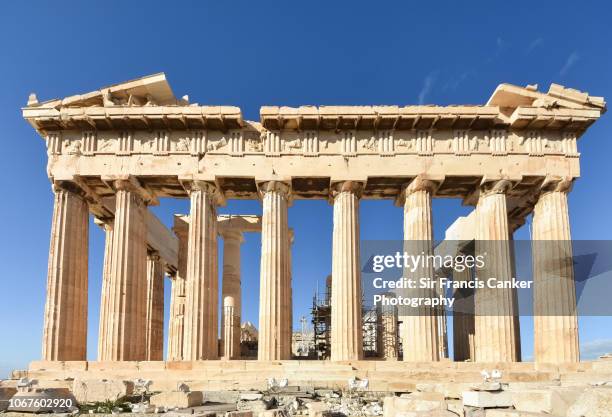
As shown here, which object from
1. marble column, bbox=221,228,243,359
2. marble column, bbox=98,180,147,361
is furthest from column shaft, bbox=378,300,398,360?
marble column, bbox=98,180,147,361

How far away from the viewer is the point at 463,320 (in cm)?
2973

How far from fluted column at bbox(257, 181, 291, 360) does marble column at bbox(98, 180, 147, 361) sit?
465 cm

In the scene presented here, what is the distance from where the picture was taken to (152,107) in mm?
24141

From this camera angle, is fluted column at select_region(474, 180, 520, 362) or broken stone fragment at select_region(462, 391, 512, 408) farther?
fluted column at select_region(474, 180, 520, 362)

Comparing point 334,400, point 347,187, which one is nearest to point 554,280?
point 347,187

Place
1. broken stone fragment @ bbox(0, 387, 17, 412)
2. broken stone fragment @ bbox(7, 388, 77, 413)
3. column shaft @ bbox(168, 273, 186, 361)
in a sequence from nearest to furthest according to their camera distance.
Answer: broken stone fragment @ bbox(7, 388, 77, 413) < broken stone fragment @ bbox(0, 387, 17, 412) < column shaft @ bbox(168, 273, 186, 361)

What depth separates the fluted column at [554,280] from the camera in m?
23.1

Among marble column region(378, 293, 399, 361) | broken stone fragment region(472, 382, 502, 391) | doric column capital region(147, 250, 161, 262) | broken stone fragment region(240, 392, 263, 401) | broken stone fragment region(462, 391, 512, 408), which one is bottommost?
broken stone fragment region(240, 392, 263, 401)

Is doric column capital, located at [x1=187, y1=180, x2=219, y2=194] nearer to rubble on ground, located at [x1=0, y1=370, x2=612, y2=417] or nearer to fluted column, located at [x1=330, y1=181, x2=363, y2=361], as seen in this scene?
fluted column, located at [x1=330, y1=181, x2=363, y2=361]

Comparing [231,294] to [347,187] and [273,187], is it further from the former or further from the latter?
[347,187]

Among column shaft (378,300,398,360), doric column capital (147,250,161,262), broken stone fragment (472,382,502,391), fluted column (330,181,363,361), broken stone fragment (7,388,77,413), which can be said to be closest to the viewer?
broken stone fragment (472,382,502,391)

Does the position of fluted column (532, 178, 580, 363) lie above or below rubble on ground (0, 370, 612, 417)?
above

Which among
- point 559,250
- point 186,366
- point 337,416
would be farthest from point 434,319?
point 337,416

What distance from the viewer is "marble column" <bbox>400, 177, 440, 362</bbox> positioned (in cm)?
2292
